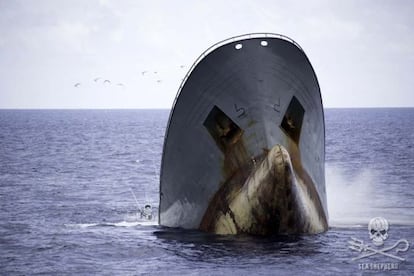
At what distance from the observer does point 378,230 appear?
31.0 m

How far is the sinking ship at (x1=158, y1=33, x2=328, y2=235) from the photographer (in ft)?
95.1

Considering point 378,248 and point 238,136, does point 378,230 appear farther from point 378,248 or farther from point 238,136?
point 238,136

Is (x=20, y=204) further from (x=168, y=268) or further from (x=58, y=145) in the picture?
(x=58, y=145)

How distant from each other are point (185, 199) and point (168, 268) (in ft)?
19.7

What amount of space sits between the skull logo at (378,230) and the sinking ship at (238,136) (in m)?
1.91

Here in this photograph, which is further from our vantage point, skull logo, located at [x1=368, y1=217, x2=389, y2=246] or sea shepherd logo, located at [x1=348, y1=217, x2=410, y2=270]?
skull logo, located at [x1=368, y1=217, x2=389, y2=246]

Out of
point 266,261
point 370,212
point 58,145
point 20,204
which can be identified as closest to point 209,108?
point 266,261

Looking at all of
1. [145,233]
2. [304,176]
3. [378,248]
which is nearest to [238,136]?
[304,176]

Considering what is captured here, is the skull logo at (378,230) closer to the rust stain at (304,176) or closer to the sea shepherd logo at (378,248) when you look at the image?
the sea shepherd logo at (378,248)

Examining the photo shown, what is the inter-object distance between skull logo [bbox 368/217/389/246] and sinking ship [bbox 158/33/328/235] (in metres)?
1.91

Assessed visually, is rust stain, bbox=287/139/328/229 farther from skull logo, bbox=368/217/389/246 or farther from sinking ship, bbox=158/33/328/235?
skull logo, bbox=368/217/389/246

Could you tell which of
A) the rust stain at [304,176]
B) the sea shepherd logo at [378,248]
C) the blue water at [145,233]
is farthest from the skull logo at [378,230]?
the rust stain at [304,176]

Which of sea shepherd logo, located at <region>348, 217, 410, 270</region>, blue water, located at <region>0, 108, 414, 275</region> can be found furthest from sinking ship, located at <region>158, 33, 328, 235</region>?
sea shepherd logo, located at <region>348, 217, 410, 270</region>

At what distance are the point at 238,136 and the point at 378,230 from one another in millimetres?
6680
